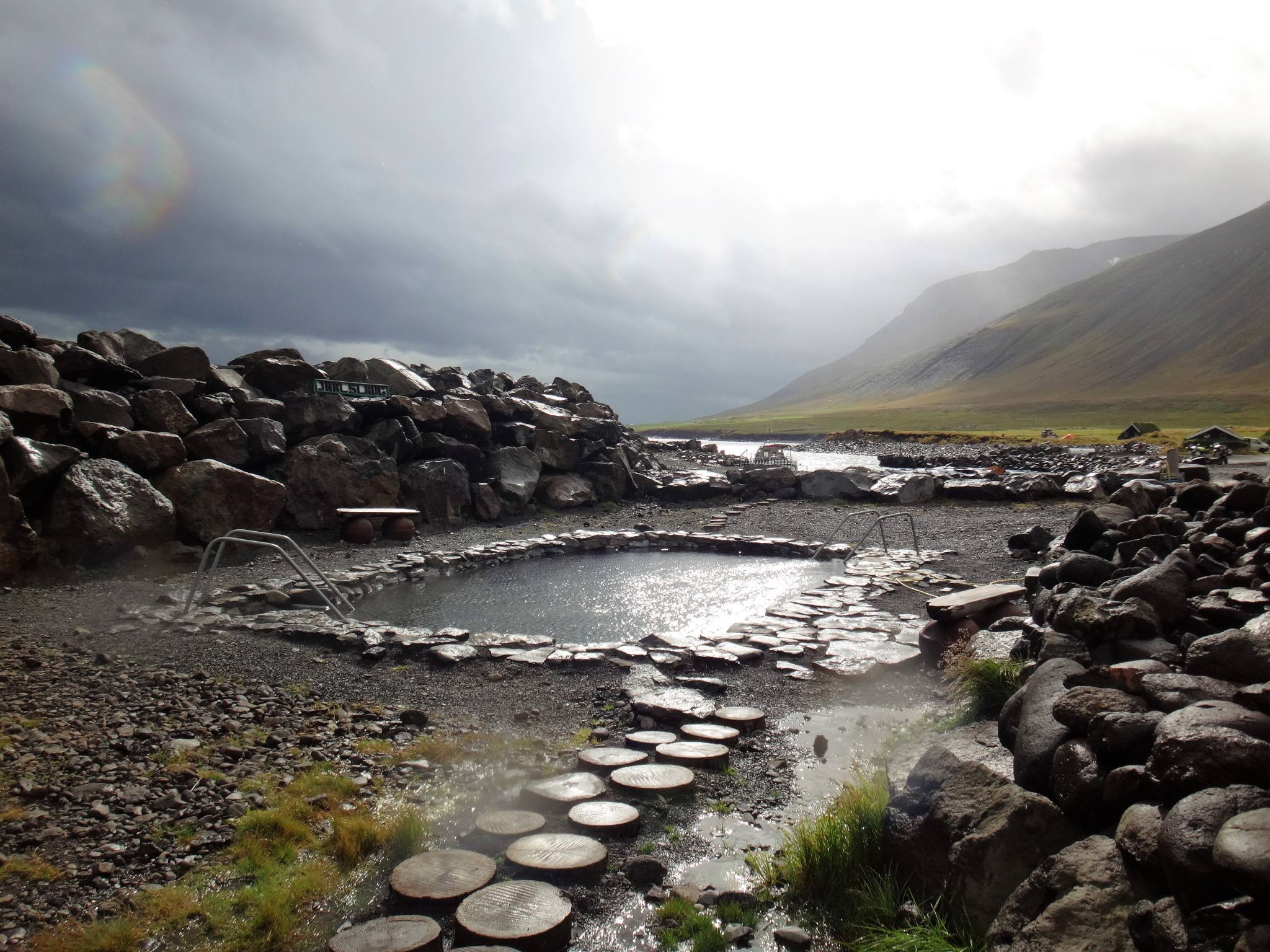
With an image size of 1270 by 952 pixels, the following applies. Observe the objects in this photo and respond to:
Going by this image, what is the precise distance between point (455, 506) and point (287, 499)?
16.4 feet

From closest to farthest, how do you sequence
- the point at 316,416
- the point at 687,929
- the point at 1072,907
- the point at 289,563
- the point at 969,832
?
the point at 1072,907, the point at 969,832, the point at 687,929, the point at 289,563, the point at 316,416

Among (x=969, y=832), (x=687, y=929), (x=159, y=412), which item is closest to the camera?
(x=969, y=832)

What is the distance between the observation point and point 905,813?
16.4 ft

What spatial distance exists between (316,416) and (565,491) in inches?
340

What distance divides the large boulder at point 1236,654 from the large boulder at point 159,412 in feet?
66.5

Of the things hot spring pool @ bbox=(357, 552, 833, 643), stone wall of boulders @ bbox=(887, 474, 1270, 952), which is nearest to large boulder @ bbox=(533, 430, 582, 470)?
hot spring pool @ bbox=(357, 552, 833, 643)

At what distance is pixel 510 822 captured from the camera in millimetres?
5781

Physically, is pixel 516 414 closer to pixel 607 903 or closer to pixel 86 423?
pixel 86 423

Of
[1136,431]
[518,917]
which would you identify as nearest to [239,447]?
[518,917]

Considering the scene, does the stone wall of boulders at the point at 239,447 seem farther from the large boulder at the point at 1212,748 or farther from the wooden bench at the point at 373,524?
the large boulder at the point at 1212,748

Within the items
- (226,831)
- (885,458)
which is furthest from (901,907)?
(885,458)

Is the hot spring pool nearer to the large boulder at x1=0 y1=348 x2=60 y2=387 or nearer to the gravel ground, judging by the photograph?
the gravel ground

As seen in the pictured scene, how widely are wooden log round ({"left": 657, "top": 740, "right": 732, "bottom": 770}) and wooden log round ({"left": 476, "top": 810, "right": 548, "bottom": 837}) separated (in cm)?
Answer: 148

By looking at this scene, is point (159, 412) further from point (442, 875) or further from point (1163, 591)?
point (1163, 591)
